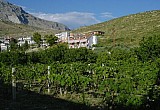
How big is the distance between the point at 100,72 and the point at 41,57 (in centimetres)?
2336

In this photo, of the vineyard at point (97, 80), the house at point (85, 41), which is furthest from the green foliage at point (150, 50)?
the house at point (85, 41)

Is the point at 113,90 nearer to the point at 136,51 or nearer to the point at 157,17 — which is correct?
the point at 136,51

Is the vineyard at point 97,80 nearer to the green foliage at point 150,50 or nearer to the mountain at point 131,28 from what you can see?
the green foliage at point 150,50

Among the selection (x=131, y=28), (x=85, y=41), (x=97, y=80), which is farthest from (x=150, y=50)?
(x=131, y=28)

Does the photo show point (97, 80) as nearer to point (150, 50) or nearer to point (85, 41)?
point (150, 50)

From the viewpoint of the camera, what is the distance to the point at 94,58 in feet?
164

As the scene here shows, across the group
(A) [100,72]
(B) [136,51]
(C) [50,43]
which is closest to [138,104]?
(A) [100,72]

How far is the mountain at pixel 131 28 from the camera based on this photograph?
87.5m

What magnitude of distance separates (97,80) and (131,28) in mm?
82273

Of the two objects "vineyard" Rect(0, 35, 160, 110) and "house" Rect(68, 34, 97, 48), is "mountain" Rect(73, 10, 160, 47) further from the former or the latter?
"vineyard" Rect(0, 35, 160, 110)

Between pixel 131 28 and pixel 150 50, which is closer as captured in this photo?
pixel 150 50

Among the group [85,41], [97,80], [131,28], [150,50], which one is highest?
[131,28]

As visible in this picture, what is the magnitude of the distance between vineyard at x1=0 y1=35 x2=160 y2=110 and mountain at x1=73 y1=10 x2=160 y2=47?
3938cm

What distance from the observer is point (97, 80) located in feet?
77.0
